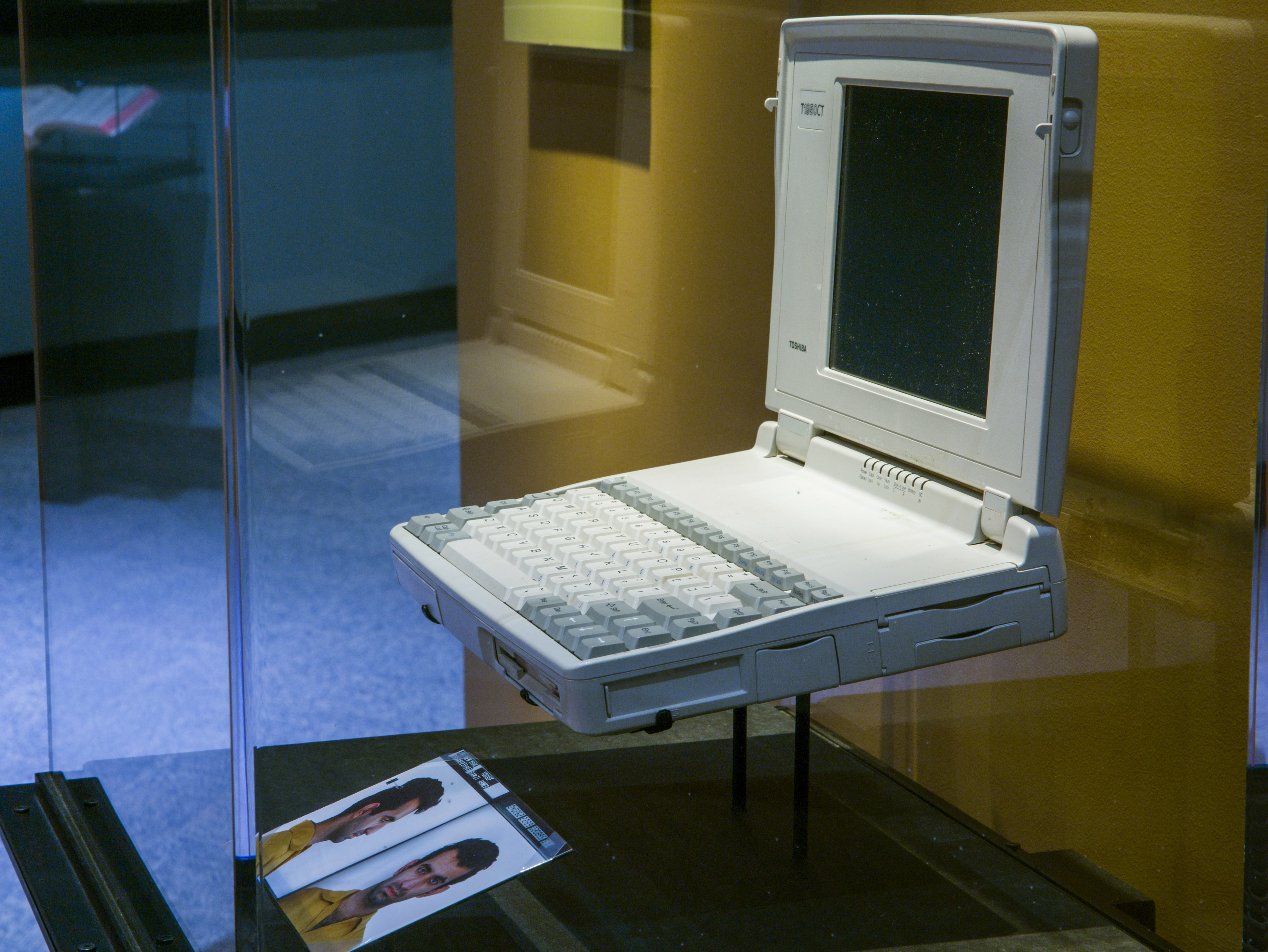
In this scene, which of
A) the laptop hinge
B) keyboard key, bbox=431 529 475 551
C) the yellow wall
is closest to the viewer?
the yellow wall

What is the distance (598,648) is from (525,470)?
59 cm

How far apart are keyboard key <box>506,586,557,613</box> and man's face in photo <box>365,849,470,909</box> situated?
0.77ft

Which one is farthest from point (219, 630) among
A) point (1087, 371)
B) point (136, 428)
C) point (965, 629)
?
point (1087, 371)

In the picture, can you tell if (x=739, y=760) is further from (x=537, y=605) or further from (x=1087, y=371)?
(x=1087, y=371)

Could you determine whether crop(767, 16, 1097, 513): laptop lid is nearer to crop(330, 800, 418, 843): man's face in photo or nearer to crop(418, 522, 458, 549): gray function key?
crop(418, 522, 458, 549): gray function key

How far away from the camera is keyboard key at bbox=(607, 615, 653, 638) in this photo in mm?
1003

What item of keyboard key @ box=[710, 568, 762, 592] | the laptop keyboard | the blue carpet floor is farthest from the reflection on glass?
keyboard key @ box=[710, 568, 762, 592]

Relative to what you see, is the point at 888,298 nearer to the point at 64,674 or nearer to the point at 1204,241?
the point at 1204,241

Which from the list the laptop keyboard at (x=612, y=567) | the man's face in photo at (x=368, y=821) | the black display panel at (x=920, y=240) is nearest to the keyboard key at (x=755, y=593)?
the laptop keyboard at (x=612, y=567)

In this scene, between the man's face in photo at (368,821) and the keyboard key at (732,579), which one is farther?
the man's face in photo at (368,821)

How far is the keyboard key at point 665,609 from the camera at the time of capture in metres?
1.02

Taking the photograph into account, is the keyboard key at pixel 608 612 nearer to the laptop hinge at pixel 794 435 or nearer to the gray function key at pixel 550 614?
the gray function key at pixel 550 614

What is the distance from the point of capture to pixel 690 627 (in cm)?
100

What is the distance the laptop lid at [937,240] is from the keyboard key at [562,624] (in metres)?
0.34
